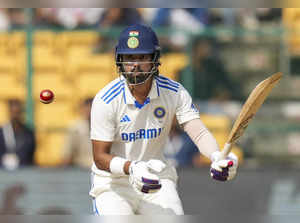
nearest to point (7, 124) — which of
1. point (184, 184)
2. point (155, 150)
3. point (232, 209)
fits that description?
point (184, 184)

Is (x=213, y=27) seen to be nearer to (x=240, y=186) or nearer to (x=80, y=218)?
(x=240, y=186)

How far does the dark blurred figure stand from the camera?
7.77 metres

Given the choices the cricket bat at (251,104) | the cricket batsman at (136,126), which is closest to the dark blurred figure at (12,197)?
the cricket batsman at (136,126)

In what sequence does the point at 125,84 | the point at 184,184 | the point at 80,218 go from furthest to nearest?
1. the point at 184,184
2. the point at 125,84
3. the point at 80,218

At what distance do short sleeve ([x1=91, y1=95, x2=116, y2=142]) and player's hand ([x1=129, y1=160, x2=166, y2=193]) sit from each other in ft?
1.10

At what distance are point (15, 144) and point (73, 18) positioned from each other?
1562 millimetres

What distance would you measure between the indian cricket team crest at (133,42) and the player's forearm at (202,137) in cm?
57

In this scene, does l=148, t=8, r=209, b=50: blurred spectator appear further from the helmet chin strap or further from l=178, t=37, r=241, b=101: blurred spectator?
the helmet chin strap

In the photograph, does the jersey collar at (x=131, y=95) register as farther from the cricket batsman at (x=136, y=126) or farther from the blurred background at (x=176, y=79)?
the blurred background at (x=176, y=79)

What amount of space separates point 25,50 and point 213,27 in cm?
193

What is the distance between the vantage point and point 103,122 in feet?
14.9

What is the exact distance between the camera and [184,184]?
7742 mm

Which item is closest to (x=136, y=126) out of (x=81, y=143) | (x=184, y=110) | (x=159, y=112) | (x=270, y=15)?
(x=159, y=112)

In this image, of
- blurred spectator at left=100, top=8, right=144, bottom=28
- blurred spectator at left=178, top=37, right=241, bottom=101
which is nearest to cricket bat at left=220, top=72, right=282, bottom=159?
blurred spectator at left=178, top=37, right=241, bottom=101
